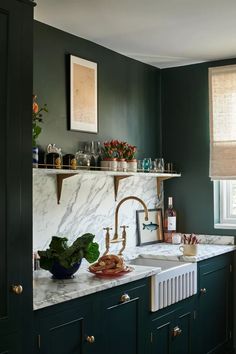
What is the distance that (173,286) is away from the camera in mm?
3584

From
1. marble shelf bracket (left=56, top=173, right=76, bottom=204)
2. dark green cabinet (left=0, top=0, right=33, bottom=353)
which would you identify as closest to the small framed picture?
marble shelf bracket (left=56, top=173, right=76, bottom=204)

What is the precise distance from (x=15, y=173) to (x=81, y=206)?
62.7 inches

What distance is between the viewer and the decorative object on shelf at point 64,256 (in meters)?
2.94

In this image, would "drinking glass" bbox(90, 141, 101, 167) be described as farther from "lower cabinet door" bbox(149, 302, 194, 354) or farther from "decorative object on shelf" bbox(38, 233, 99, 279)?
"lower cabinet door" bbox(149, 302, 194, 354)

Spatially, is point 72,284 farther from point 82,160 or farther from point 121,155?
point 121,155

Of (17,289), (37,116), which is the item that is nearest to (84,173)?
(37,116)

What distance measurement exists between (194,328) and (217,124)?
1739mm

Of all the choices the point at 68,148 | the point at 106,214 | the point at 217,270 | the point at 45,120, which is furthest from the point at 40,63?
the point at 217,270

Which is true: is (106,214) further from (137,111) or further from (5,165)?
(5,165)

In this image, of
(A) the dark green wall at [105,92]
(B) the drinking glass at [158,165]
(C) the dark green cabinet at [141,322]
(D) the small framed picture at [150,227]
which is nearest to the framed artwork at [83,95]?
(A) the dark green wall at [105,92]

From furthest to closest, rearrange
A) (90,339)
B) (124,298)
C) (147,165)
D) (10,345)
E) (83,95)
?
(147,165) < (83,95) < (124,298) < (90,339) < (10,345)

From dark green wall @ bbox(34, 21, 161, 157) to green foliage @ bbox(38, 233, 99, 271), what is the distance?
0.82 m

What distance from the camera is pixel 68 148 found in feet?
12.3

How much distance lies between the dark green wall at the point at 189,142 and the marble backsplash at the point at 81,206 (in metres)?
0.39
